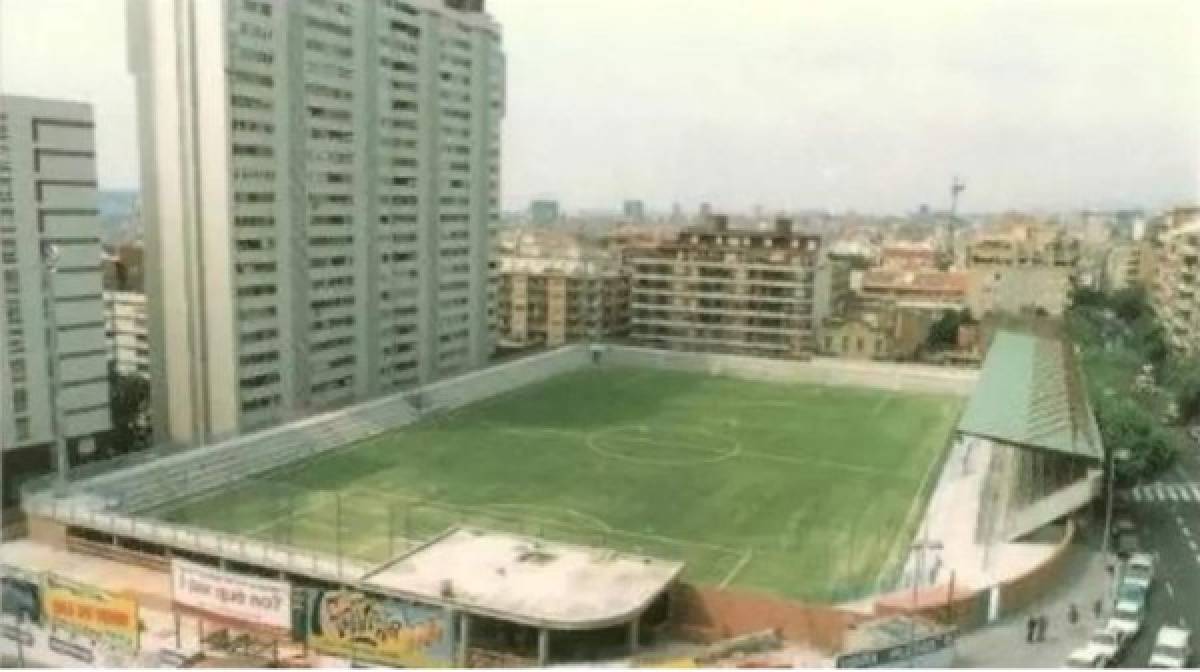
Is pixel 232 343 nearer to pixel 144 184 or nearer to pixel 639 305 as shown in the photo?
pixel 144 184

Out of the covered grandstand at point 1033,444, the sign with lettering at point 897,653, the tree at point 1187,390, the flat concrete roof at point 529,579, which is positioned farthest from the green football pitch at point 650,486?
the tree at point 1187,390

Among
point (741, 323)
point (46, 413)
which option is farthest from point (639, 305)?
point (46, 413)

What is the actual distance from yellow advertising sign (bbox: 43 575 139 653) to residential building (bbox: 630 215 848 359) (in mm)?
21855

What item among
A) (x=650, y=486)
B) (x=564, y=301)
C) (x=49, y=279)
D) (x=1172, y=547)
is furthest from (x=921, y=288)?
(x=49, y=279)

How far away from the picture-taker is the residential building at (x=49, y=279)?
15844mm

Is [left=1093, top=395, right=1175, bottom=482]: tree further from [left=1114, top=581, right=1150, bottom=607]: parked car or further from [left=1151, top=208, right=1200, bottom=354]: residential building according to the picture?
[left=1151, top=208, right=1200, bottom=354]: residential building

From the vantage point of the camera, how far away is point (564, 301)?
109 ft

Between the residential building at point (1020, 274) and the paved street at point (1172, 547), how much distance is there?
19332 millimetres

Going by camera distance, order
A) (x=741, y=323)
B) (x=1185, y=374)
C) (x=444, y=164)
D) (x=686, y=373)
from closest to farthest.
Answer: (x=1185, y=374) < (x=444, y=164) < (x=686, y=373) < (x=741, y=323)

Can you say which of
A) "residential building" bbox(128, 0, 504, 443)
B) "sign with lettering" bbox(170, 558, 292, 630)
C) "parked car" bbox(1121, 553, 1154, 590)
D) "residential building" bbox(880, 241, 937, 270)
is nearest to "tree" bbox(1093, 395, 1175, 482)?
"parked car" bbox(1121, 553, 1154, 590)

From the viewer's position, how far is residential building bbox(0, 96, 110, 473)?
15844 mm

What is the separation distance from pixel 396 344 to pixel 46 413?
24.4 feet

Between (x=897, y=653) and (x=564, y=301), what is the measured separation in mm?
24284

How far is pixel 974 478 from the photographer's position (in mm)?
16156
